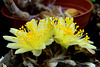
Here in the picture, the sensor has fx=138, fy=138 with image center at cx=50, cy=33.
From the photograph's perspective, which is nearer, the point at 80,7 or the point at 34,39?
the point at 34,39

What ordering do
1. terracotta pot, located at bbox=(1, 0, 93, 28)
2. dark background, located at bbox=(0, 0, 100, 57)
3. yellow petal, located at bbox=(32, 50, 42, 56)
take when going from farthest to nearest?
terracotta pot, located at bbox=(1, 0, 93, 28)
dark background, located at bbox=(0, 0, 100, 57)
yellow petal, located at bbox=(32, 50, 42, 56)

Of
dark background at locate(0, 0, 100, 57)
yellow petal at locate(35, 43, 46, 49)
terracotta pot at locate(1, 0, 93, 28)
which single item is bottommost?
dark background at locate(0, 0, 100, 57)

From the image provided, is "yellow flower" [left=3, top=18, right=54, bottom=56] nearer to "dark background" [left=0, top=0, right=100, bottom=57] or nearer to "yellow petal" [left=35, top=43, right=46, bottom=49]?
"yellow petal" [left=35, top=43, right=46, bottom=49]

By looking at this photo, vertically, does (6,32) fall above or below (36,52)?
below

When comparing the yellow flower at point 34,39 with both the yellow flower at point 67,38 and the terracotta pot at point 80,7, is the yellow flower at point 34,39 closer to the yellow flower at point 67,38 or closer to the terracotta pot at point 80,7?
the yellow flower at point 67,38

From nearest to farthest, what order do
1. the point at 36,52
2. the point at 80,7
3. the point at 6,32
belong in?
the point at 36,52, the point at 6,32, the point at 80,7

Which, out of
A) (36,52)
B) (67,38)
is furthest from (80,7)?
(36,52)

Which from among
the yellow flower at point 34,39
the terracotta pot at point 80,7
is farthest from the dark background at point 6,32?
the yellow flower at point 34,39

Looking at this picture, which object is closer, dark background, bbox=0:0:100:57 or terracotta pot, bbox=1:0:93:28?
dark background, bbox=0:0:100:57

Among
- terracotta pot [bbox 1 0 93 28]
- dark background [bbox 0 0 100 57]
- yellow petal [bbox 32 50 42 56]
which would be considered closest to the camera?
yellow petal [bbox 32 50 42 56]

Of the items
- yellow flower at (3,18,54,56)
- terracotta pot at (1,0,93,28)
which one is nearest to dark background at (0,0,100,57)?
terracotta pot at (1,0,93,28)

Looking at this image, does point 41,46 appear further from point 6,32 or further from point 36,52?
point 6,32
